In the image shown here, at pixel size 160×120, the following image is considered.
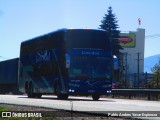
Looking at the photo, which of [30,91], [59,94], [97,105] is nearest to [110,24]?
[30,91]

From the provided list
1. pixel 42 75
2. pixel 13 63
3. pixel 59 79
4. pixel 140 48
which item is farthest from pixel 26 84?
pixel 140 48

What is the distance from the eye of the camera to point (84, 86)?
2397 cm

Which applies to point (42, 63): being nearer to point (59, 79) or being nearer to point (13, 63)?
point (59, 79)

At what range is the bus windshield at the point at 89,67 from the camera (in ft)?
77.7

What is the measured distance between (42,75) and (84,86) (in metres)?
A: 4.24

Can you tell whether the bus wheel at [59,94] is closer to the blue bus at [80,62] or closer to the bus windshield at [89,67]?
the blue bus at [80,62]

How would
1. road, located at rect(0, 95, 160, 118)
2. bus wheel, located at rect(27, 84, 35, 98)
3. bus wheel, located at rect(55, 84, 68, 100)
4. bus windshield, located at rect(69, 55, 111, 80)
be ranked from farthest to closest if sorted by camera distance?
bus wheel, located at rect(27, 84, 35, 98), bus wheel, located at rect(55, 84, 68, 100), bus windshield, located at rect(69, 55, 111, 80), road, located at rect(0, 95, 160, 118)

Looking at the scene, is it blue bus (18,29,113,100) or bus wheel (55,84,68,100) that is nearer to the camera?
blue bus (18,29,113,100)

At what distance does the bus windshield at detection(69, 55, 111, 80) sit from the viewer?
933 inches

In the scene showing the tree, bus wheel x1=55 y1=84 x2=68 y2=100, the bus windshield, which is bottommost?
bus wheel x1=55 y1=84 x2=68 y2=100

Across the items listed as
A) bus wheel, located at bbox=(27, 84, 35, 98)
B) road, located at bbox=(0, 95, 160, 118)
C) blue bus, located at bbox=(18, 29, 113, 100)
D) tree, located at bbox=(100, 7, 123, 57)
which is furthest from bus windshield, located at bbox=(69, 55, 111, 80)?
tree, located at bbox=(100, 7, 123, 57)

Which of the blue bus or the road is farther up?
the blue bus

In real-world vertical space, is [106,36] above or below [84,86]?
above

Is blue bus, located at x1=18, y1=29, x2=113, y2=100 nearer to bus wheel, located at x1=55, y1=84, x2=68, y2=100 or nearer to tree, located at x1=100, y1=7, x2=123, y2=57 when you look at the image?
bus wheel, located at x1=55, y1=84, x2=68, y2=100
